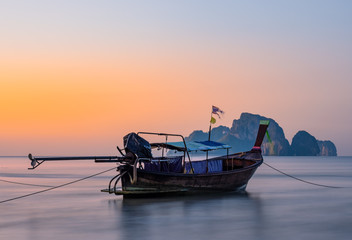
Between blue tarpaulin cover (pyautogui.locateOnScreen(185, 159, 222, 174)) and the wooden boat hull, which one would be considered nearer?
the wooden boat hull

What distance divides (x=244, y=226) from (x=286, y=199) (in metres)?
13.3

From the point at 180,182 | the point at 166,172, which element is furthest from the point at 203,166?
the point at 166,172

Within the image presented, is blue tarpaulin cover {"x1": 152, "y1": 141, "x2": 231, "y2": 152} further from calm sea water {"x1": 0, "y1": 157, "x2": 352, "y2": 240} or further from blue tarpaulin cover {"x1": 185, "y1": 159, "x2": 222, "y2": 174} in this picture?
calm sea water {"x1": 0, "y1": 157, "x2": 352, "y2": 240}

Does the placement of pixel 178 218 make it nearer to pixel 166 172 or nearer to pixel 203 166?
pixel 166 172

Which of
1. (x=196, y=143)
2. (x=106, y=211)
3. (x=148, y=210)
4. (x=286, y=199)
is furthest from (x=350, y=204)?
(x=106, y=211)

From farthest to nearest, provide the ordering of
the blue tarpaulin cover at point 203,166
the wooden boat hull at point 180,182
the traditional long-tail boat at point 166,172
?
the blue tarpaulin cover at point 203,166 < the wooden boat hull at point 180,182 < the traditional long-tail boat at point 166,172

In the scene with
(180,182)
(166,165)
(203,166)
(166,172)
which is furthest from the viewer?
(203,166)

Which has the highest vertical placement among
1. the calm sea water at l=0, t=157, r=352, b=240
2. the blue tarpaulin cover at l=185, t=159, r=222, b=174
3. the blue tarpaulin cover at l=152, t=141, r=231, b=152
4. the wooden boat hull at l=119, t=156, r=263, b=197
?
the blue tarpaulin cover at l=152, t=141, r=231, b=152

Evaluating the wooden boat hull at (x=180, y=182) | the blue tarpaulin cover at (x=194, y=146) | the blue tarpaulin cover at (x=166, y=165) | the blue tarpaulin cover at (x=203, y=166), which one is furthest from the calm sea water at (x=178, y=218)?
the blue tarpaulin cover at (x=194, y=146)

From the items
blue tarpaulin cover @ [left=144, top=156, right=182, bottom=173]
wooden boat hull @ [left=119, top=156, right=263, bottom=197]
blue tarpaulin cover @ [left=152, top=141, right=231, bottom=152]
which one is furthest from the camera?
blue tarpaulin cover @ [left=152, top=141, right=231, bottom=152]

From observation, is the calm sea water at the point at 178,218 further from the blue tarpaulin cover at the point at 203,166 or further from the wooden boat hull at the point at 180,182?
the blue tarpaulin cover at the point at 203,166

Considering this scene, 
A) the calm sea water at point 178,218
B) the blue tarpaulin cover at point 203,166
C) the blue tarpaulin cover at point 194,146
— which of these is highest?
the blue tarpaulin cover at point 194,146

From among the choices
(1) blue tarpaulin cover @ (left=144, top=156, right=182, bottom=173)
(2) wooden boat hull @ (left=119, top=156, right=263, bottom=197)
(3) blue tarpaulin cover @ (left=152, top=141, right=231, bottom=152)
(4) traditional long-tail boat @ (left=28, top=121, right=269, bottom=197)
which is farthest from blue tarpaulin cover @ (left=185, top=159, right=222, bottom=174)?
(1) blue tarpaulin cover @ (left=144, top=156, right=182, bottom=173)

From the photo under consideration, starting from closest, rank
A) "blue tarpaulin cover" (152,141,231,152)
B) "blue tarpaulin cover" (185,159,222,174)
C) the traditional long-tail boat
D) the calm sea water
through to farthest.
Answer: the calm sea water → the traditional long-tail boat → "blue tarpaulin cover" (152,141,231,152) → "blue tarpaulin cover" (185,159,222,174)
